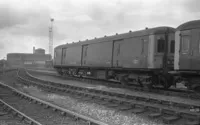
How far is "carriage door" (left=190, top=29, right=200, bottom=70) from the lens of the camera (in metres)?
10.3

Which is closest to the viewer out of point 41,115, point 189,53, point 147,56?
point 41,115

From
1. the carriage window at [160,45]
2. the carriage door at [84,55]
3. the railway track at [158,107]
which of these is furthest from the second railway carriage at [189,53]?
the carriage door at [84,55]

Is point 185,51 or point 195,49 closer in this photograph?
point 195,49

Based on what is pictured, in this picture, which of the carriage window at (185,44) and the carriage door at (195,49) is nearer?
the carriage door at (195,49)

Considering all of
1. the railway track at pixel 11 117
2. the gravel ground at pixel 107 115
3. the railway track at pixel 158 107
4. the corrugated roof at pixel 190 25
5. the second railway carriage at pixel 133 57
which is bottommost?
the railway track at pixel 11 117

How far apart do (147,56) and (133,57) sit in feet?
4.25

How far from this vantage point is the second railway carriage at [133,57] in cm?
1305

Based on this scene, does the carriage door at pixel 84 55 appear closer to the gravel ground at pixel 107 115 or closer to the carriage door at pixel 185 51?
the gravel ground at pixel 107 115

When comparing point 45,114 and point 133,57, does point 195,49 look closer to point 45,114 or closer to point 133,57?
point 133,57

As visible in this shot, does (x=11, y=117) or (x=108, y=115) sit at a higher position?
(x=108, y=115)

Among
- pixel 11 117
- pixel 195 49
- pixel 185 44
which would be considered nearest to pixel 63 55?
pixel 185 44

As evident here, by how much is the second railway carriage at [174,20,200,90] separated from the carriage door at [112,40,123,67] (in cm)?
507

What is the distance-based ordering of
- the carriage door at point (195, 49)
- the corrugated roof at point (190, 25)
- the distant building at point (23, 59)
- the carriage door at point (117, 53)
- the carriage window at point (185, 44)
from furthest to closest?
1. the distant building at point (23, 59)
2. the carriage door at point (117, 53)
3. the carriage window at point (185, 44)
4. the corrugated roof at point (190, 25)
5. the carriage door at point (195, 49)

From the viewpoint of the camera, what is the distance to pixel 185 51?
10.9 m
